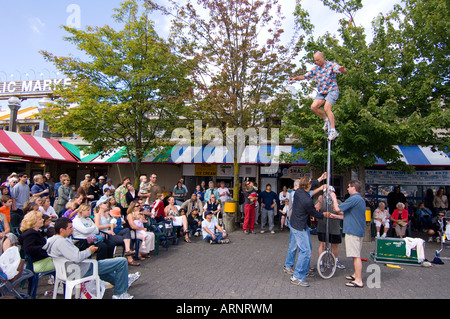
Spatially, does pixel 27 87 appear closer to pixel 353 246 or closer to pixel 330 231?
pixel 330 231

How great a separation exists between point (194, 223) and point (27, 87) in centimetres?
2473

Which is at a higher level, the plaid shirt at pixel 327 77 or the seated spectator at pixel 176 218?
the plaid shirt at pixel 327 77

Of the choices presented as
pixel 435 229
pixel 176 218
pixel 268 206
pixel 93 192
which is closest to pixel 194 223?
pixel 176 218

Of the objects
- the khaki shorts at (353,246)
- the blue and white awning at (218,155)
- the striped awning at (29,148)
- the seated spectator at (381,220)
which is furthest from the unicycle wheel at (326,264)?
the striped awning at (29,148)

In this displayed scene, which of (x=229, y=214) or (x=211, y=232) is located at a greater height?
(x=229, y=214)

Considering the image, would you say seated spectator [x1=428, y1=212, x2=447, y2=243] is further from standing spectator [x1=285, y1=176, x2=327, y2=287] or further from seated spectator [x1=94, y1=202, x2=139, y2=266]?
seated spectator [x1=94, y1=202, x2=139, y2=266]

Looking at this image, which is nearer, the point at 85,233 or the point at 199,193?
the point at 85,233

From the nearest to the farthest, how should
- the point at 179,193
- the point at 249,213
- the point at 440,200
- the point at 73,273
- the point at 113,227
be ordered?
the point at 73,273
the point at 113,227
the point at 249,213
the point at 179,193
the point at 440,200

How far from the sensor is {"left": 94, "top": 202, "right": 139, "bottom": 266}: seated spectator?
661 cm

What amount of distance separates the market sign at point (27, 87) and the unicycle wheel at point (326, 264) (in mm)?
25838

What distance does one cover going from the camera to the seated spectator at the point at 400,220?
1059 centimetres

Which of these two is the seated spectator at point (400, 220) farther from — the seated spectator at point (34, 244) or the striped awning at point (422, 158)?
the seated spectator at point (34, 244)

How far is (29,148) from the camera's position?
15.5 metres

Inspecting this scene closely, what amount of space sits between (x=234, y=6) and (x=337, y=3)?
3820 millimetres
